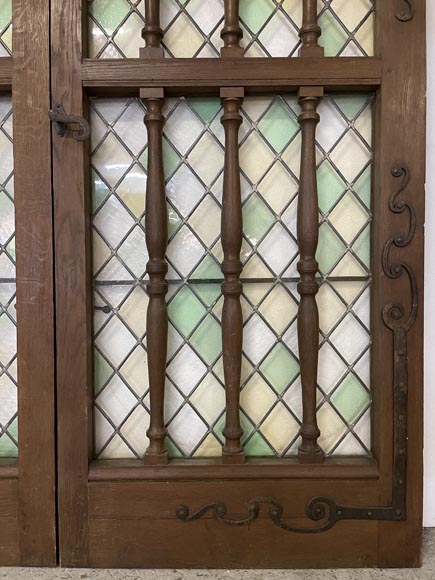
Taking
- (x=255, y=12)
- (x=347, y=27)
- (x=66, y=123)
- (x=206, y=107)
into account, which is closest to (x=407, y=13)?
(x=347, y=27)

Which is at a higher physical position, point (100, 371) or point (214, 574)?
point (100, 371)

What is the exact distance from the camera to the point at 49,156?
30.1 inches

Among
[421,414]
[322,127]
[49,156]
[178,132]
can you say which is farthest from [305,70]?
[421,414]

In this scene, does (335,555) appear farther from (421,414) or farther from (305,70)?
(305,70)

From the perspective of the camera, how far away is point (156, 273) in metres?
0.77

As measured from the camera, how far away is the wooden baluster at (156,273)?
0.77 meters

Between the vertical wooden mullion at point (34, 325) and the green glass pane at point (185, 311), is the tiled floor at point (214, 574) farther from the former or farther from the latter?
the green glass pane at point (185, 311)

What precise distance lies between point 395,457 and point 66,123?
30.5 inches

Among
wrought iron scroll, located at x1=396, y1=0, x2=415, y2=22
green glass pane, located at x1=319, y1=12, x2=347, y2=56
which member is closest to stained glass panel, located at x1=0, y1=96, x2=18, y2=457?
green glass pane, located at x1=319, y1=12, x2=347, y2=56

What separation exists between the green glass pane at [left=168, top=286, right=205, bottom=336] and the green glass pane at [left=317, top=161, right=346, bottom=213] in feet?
0.91

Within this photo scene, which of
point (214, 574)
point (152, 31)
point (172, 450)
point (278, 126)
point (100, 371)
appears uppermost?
point (152, 31)

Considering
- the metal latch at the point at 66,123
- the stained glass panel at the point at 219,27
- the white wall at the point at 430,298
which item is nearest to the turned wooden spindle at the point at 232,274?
the stained glass panel at the point at 219,27

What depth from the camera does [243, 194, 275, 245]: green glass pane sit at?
0.81 m

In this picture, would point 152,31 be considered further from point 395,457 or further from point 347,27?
point 395,457
